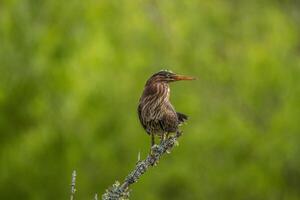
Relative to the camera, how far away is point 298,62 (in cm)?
3325

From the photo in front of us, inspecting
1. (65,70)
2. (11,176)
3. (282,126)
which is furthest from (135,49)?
(11,176)

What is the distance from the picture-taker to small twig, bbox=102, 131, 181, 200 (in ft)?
20.2

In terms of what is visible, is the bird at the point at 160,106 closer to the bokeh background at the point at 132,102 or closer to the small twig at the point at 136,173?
the small twig at the point at 136,173

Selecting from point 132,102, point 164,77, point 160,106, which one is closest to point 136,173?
point 160,106

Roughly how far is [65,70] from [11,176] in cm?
319

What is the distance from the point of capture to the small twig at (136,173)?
6.16 meters

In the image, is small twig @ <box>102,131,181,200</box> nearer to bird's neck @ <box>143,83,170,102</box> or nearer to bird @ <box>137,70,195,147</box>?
bird @ <box>137,70,195,147</box>

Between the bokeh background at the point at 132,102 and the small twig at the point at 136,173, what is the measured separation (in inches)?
543

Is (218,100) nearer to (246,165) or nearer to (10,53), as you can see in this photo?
(246,165)

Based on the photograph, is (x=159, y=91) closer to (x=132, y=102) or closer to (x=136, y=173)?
(x=136, y=173)

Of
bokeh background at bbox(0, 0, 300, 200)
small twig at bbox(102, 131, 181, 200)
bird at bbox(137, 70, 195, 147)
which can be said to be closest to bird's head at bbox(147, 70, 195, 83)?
bird at bbox(137, 70, 195, 147)

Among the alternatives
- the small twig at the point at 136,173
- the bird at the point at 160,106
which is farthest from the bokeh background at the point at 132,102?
the small twig at the point at 136,173

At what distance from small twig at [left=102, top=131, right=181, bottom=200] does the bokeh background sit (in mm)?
13798

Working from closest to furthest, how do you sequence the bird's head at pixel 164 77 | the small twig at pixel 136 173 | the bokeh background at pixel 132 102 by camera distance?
the small twig at pixel 136 173 → the bird's head at pixel 164 77 → the bokeh background at pixel 132 102
